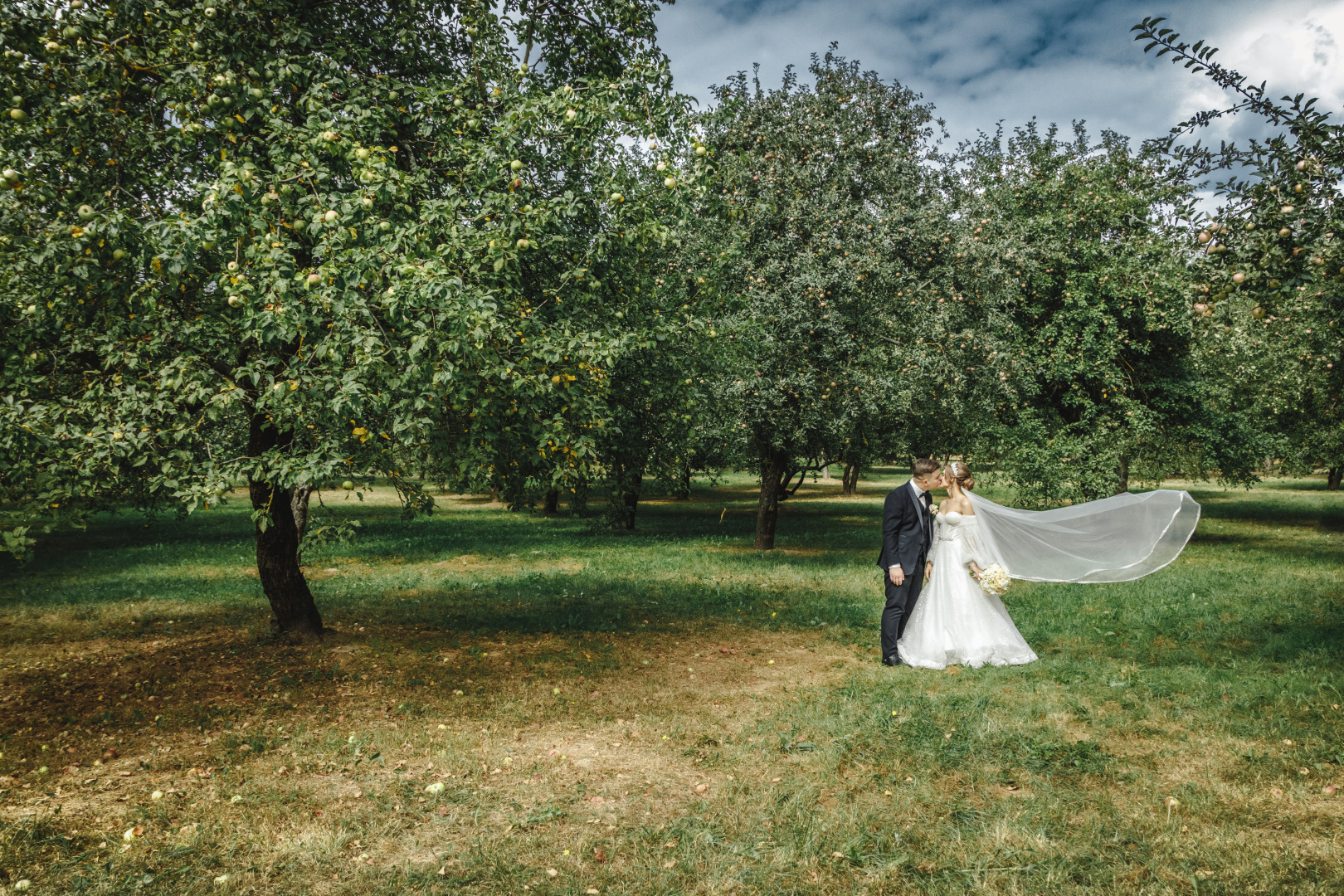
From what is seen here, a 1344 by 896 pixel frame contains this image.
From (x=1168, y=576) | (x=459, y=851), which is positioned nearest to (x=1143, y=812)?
(x=459, y=851)

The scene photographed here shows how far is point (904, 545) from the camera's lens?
9.07 meters

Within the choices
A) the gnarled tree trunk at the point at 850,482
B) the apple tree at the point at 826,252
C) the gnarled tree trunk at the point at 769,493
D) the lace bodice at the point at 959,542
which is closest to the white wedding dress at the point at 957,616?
the lace bodice at the point at 959,542

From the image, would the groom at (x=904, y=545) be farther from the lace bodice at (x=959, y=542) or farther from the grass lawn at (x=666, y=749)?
the grass lawn at (x=666, y=749)

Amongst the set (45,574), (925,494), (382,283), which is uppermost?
(382,283)

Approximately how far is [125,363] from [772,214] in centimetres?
1221

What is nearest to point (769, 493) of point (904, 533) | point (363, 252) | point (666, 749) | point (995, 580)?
point (904, 533)

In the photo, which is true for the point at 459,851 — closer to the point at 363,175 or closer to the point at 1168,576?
the point at 363,175

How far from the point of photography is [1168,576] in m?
15.4

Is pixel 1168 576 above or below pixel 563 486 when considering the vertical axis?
below

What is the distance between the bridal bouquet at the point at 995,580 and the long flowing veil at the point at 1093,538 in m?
0.47

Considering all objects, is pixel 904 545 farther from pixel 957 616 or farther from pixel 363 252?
pixel 363 252

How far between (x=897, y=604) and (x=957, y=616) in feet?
2.45

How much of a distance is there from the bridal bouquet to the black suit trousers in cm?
70

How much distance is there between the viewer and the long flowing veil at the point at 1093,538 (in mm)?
9586
